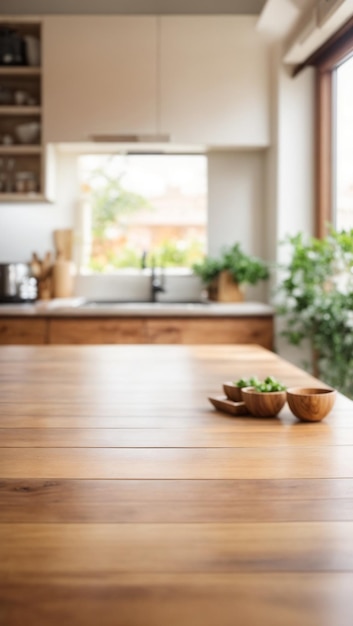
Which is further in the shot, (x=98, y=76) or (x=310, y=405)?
(x=98, y=76)

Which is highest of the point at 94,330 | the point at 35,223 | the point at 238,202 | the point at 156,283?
the point at 238,202

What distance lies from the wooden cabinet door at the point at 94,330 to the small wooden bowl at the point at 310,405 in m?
2.41

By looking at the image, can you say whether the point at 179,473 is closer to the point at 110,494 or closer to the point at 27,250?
the point at 110,494

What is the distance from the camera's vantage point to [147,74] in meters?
4.07

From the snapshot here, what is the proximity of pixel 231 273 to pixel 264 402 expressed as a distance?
2.74 meters

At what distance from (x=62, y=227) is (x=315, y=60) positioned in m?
1.80

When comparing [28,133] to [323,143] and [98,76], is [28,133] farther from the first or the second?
[323,143]

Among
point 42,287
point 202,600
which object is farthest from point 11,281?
point 202,600

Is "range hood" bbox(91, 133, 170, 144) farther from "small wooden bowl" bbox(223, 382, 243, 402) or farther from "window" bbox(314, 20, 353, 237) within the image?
"small wooden bowl" bbox(223, 382, 243, 402)

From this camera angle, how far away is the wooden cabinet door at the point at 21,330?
383 cm

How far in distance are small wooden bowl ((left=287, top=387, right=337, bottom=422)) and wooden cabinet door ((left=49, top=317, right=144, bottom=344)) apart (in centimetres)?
241

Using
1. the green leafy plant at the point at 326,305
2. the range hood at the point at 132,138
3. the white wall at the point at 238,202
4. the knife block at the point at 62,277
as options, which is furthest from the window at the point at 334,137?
the knife block at the point at 62,277

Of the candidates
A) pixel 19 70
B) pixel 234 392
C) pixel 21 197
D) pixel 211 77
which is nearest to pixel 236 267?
pixel 211 77

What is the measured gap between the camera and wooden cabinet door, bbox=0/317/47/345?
12.6 feet
